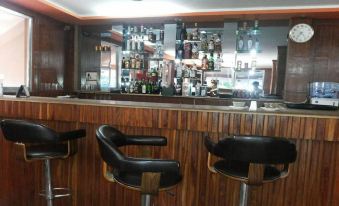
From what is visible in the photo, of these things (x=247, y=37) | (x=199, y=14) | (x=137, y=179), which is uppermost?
(x=199, y=14)

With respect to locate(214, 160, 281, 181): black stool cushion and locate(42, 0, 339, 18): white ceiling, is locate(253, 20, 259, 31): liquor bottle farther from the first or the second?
locate(214, 160, 281, 181): black stool cushion

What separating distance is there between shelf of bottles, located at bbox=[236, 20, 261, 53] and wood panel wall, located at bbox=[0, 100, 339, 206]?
9.05 ft

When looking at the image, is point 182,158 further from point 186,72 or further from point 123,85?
point 123,85

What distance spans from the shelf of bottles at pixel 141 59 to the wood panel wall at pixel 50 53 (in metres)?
1.13

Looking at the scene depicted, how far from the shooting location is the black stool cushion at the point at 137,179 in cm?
150

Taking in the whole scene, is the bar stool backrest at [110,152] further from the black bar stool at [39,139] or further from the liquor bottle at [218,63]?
the liquor bottle at [218,63]

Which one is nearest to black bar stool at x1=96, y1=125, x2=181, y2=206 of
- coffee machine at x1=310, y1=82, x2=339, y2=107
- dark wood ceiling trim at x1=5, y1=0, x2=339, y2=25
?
dark wood ceiling trim at x1=5, y1=0, x2=339, y2=25

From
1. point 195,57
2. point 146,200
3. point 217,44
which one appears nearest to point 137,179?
point 146,200

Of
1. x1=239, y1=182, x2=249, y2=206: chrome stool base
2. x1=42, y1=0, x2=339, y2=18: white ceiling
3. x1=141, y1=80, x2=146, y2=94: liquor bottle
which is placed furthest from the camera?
x1=141, y1=80, x2=146, y2=94: liquor bottle

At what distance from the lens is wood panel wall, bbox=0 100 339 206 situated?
1967 mm

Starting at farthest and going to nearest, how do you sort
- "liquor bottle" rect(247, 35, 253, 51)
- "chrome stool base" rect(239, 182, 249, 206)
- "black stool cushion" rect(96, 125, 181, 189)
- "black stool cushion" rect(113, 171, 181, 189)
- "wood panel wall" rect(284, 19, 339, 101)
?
1. "liquor bottle" rect(247, 35, 253, 51)
2. "wood panel wall" rect(284, 19, 339, 101)
3. "chrome stool base" rect(239, 182, 249, 206)
4. "black stool cushion" rect(113, 171, 181, 189)
5. "black stool cushion" rect(96, 125, 181, 189)

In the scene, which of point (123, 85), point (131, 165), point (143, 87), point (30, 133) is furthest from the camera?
point (123, 85)

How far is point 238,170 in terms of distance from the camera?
1600 millimetres

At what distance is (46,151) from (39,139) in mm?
214
